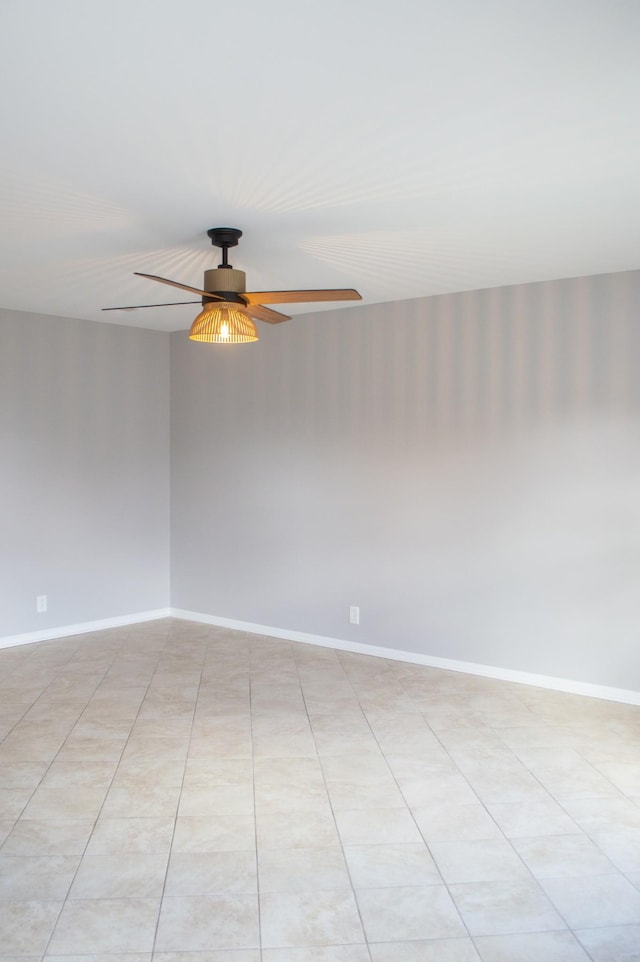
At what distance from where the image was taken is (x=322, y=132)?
2.23 m

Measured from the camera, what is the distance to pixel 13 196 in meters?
2.77

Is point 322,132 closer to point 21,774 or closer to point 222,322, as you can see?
point 222,322

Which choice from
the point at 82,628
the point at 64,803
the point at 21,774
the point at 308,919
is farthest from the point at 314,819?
the point at 82,628

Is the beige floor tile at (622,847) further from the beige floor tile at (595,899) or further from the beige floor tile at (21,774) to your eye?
the beige floor tile at (21,774)

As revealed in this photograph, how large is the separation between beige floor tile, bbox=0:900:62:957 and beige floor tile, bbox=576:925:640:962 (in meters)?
1.49

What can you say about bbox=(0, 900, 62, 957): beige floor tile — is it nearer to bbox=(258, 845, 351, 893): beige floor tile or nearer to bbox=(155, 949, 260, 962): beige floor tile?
bbox=(155, 949, 260, 962): beige floor tile

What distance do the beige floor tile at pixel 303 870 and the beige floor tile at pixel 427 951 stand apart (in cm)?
29

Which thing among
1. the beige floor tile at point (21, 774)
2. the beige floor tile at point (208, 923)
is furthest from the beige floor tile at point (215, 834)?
the beige floor tile at point (21, 774)

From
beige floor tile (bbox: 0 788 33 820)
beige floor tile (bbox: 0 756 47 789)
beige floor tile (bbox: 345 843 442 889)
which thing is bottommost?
beige floor tile (bbox: 345 843 442 889)

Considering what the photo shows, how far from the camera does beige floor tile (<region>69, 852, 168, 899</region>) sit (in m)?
2.26

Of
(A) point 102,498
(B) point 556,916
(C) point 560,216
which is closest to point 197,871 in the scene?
(B) point 556,916

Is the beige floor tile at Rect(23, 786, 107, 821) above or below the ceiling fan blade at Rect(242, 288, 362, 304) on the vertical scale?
below

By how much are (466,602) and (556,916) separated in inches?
94.6


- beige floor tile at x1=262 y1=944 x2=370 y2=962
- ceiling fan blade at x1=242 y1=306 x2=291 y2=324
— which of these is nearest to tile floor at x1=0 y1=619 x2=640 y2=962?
beige floor tile at x1=262 y1=944 x2=370 y2=962
